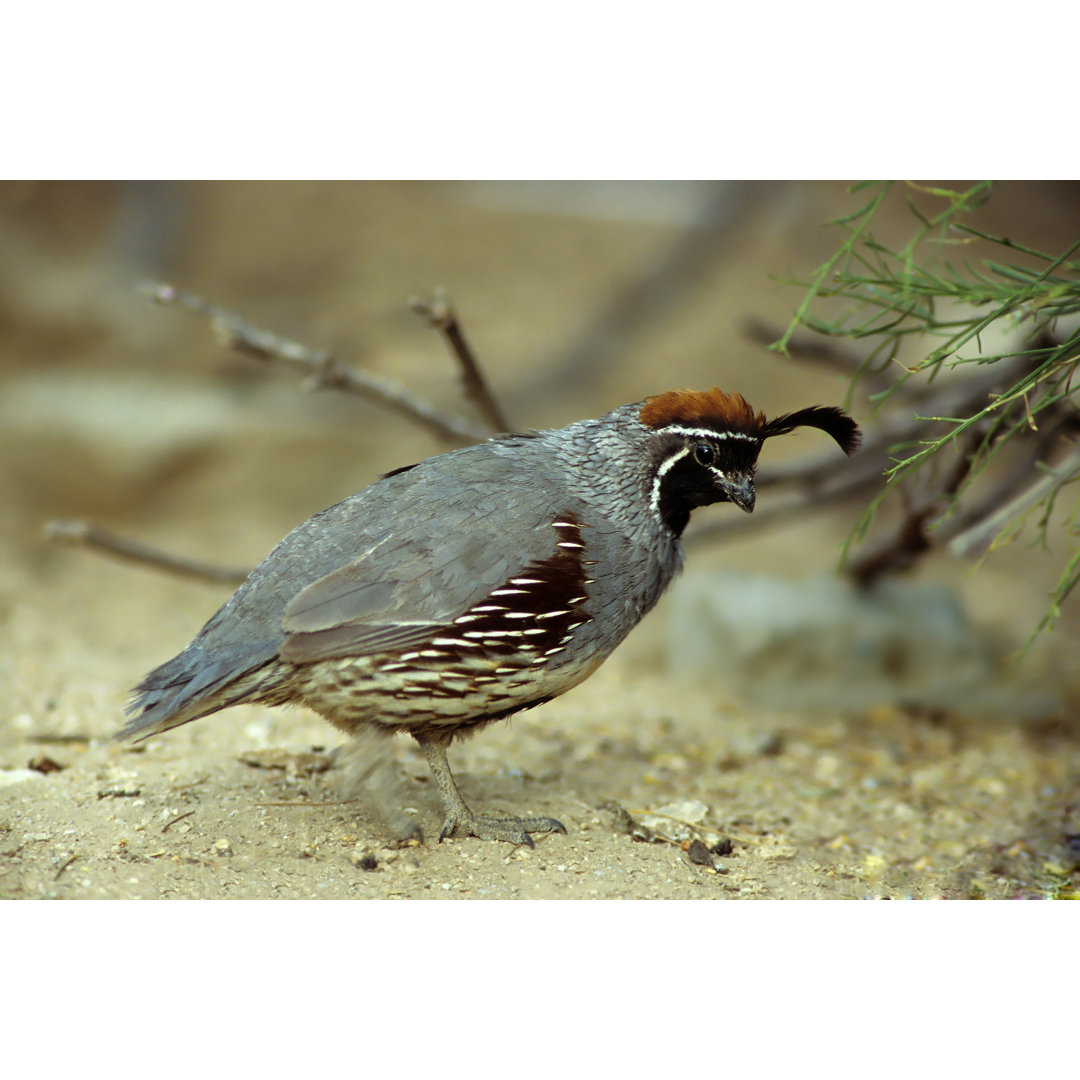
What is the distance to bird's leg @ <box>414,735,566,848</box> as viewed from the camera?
3240 millimetres

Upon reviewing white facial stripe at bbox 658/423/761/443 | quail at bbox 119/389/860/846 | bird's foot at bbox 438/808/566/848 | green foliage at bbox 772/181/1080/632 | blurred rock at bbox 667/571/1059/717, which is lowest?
bird's foot at bbox 438/808/566/848

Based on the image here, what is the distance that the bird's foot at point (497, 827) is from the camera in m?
3.22

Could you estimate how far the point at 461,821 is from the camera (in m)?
3.28

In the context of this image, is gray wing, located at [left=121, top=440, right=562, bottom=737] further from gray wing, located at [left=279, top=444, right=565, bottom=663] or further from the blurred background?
the blurred background

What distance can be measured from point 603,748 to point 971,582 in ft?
10.2

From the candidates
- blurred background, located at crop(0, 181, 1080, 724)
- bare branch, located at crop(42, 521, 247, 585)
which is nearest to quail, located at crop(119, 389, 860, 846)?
bare branch, located at crop(42, 521, 247, 585)

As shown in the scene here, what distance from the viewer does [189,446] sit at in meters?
6.53

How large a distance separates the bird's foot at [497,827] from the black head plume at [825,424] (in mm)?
1281

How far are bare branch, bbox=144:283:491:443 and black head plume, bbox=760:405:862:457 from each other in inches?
60.8

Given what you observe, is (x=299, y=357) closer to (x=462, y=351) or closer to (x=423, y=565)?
(x=462, y=351)

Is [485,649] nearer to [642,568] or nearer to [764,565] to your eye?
[642,568]

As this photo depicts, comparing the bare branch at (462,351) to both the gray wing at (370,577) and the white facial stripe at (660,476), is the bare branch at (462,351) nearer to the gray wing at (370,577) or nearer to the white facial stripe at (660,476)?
the gray wing at (370,577)

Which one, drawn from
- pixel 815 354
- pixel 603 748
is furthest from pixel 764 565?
pixel 603 748

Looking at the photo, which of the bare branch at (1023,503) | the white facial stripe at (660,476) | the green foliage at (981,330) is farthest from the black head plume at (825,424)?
the bare branch at (1023,503)
